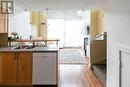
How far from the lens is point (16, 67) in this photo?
17.3 ft

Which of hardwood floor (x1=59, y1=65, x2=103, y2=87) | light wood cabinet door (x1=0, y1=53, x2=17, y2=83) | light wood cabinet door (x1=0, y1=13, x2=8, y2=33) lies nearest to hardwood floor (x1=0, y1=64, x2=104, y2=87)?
hardwood floor (x1=59, y1=65, x2=103, y2=87)

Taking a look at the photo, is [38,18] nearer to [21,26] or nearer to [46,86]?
[21,26]

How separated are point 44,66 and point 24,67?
48cm

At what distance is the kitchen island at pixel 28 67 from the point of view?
524 cm

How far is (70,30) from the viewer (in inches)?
669

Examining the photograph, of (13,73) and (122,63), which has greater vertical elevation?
(122,63)

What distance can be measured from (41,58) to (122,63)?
8.94ft

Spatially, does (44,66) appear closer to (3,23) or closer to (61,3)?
(3,23)

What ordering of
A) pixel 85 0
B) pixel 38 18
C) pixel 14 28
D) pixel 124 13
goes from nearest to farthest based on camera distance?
pixel 124 13, pixel 85 0, pixel 14 28, pixel 38 18

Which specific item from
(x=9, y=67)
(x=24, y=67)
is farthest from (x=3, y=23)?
(x=24, y=67)

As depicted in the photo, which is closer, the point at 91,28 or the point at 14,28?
the point at 14,28

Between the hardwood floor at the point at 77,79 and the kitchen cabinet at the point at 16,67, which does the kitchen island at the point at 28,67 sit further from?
the hardwood floor at the point at 77,79

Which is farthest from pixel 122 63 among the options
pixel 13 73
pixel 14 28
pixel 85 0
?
pixel 14 28

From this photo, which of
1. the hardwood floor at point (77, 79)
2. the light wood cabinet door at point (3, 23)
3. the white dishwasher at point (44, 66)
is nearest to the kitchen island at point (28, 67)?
the white dishwasher at point (44, 66)
